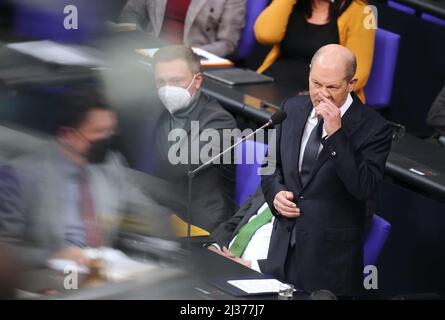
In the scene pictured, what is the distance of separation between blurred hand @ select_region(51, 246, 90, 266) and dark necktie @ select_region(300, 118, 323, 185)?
7.10ft

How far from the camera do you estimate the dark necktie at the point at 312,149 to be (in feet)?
12.8

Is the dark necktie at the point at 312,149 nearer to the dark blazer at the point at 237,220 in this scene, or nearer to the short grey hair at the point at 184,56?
the dark blazer at the point at 237,220

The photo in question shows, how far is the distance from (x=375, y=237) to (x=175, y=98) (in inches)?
38.6

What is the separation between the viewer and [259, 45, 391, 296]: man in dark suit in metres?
3.77

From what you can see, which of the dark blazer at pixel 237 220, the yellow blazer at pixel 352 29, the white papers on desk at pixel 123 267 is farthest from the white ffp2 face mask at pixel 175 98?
the white papers on desk at pixel 123 267

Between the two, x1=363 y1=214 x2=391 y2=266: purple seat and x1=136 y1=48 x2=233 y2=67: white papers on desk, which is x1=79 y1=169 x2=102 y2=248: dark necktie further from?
x1=136 y1=48 x2=233 y2=67: white papers on desk

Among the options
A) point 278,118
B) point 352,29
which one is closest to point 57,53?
point 278,118

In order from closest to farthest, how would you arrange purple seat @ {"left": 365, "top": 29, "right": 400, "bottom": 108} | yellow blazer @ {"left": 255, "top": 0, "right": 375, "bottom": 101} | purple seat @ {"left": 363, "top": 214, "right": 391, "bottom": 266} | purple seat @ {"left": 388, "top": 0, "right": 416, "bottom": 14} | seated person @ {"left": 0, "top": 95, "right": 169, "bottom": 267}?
seated person @ {"left": 0, "top": 95, "right": 169, "bottom": 267}, purple seat @ {"left": 363, "top": 214, "right": 391, "bottom": 266}, yellow blazer @ {"left": 255, "top": 0, "right": 375, "bottom": 101}, purple seat @ {"left": 365, "top": 29, "right": 400, "bottom": 108}, purple seat @ {"left": 388, "top": 0, "right": 416, "bottom": 14}

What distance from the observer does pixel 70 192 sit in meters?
1.71

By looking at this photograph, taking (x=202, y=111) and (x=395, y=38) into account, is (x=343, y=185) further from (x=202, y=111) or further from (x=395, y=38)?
(x=395, y=38)

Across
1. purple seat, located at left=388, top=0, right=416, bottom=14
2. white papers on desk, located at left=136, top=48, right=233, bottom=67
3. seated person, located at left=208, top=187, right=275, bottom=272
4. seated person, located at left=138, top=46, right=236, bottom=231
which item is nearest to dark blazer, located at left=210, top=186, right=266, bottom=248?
→ seated person, located at left=208, top=187, right=275, bottom=272

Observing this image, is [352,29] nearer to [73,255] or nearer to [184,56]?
[184,56]

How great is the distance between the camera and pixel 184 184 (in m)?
→ 4.03
